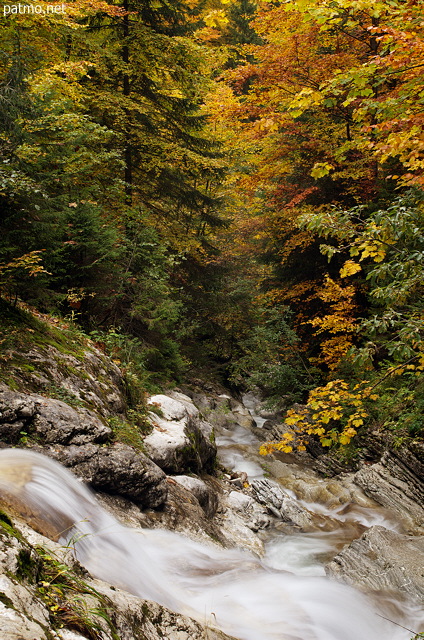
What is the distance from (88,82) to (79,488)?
11.3m

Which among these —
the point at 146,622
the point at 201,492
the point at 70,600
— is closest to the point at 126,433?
the point at 201,492

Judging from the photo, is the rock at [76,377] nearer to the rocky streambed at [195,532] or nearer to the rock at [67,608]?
the rocky streambed at [195,532]

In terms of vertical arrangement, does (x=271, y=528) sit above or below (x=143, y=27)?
below

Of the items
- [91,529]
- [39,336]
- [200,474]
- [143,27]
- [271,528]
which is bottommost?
[271,528]

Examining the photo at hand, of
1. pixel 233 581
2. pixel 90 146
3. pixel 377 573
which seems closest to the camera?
pixel 233 581

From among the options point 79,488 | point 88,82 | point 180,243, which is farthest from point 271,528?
point 88,82

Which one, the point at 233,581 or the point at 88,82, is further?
the point at 88,82

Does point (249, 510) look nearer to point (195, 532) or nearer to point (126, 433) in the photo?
point (195, 532)

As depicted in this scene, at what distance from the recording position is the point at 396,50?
3.70 meters

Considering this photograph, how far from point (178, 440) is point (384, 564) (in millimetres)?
3473

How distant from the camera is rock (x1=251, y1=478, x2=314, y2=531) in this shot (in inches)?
297

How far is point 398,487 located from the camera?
310 inches

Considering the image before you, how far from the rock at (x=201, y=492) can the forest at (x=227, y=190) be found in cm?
207

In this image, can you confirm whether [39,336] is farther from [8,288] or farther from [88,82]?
[88,82]
